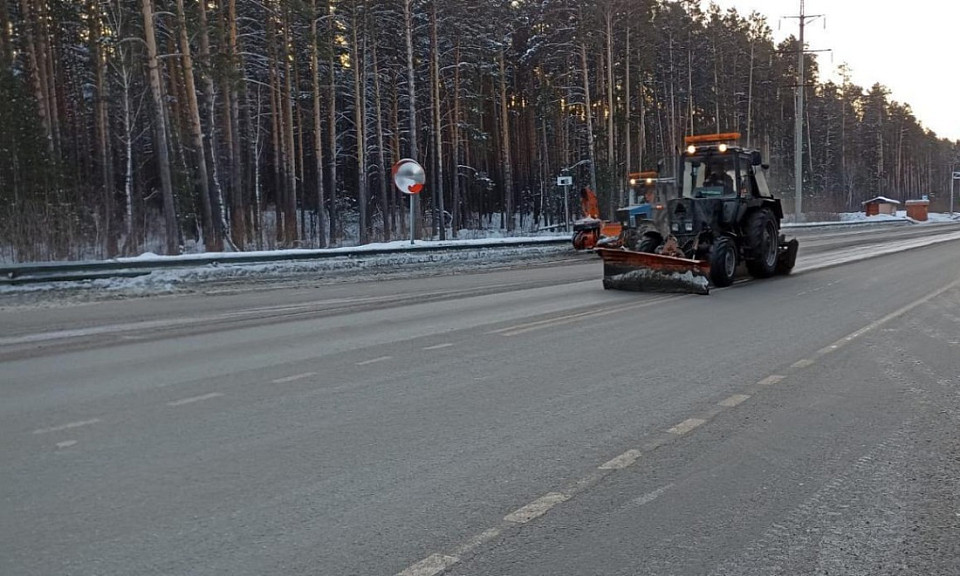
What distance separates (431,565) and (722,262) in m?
11.7

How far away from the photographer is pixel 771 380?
6.41 metres

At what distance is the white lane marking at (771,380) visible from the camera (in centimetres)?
631

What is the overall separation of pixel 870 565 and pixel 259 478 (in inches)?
123

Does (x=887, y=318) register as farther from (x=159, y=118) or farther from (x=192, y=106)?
(x=192, y=106)

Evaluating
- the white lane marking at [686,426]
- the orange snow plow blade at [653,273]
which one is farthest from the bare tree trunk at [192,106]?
the white lane marking at [686,426]

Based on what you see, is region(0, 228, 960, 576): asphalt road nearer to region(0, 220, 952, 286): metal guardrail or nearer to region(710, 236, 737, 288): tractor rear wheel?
region(710, 236, 737, 288): tractor rear wheel

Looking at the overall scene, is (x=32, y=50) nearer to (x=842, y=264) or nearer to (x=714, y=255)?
(x=714, y=255)

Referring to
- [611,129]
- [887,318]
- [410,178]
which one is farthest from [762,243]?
[611,129]

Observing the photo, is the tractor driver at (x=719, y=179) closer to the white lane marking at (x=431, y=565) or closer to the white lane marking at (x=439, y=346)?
the white lane marking at (x=439, y=346)

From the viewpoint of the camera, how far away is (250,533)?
3.42m

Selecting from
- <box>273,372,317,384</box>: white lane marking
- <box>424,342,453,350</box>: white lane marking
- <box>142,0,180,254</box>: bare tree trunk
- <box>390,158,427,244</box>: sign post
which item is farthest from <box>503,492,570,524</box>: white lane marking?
<box>142,0,180,254</box>: bare tree trunk

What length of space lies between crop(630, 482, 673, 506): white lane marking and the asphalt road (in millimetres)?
22

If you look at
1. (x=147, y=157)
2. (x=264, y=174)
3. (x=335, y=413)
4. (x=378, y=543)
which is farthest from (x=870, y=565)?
(x=264, y=174)

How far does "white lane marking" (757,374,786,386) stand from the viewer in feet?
20.7
